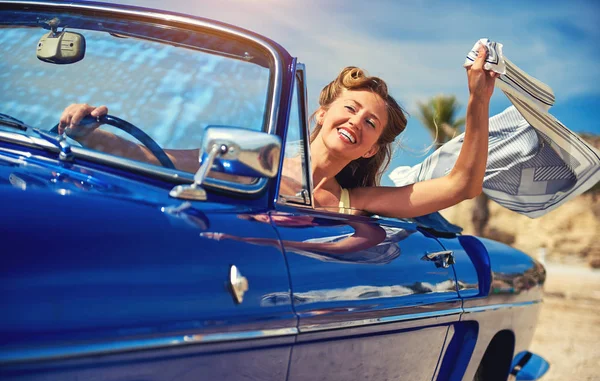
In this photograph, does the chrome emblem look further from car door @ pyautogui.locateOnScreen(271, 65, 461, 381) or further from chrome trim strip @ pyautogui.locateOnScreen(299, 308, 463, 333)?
chrome trim strip @ pyautogui.locateOnScreen(299, 308, 463, 333)

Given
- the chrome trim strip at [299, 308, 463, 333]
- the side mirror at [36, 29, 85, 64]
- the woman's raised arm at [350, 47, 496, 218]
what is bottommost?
the chrome trim strip at [299, 308, 463, 333]

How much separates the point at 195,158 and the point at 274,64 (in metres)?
0.43

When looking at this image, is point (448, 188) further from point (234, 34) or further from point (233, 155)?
point (233, 155)

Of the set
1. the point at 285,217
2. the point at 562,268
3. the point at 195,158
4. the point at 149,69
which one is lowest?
the point at 562,268

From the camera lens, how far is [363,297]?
2043 millimetres

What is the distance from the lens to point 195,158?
208 centimetres

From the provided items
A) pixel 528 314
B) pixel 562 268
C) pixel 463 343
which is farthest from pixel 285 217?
pixel 562 268

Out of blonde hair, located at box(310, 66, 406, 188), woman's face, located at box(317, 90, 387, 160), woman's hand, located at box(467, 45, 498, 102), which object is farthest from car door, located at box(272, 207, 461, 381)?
blonde hair, located at box(310, 66, 406, 188)

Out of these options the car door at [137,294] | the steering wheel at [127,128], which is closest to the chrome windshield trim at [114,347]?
the car door at [137,294]

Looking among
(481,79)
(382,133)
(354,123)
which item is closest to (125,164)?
(354,123)

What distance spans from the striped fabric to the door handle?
988 mm

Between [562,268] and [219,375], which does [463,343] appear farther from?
[562,268]

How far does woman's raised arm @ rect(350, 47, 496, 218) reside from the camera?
2957 millimetres

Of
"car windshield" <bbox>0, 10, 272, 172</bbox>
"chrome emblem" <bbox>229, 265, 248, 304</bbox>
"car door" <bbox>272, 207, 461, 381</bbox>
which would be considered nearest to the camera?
"chrome emblem" <bbox>229, 265, 248, 304</bbox>
